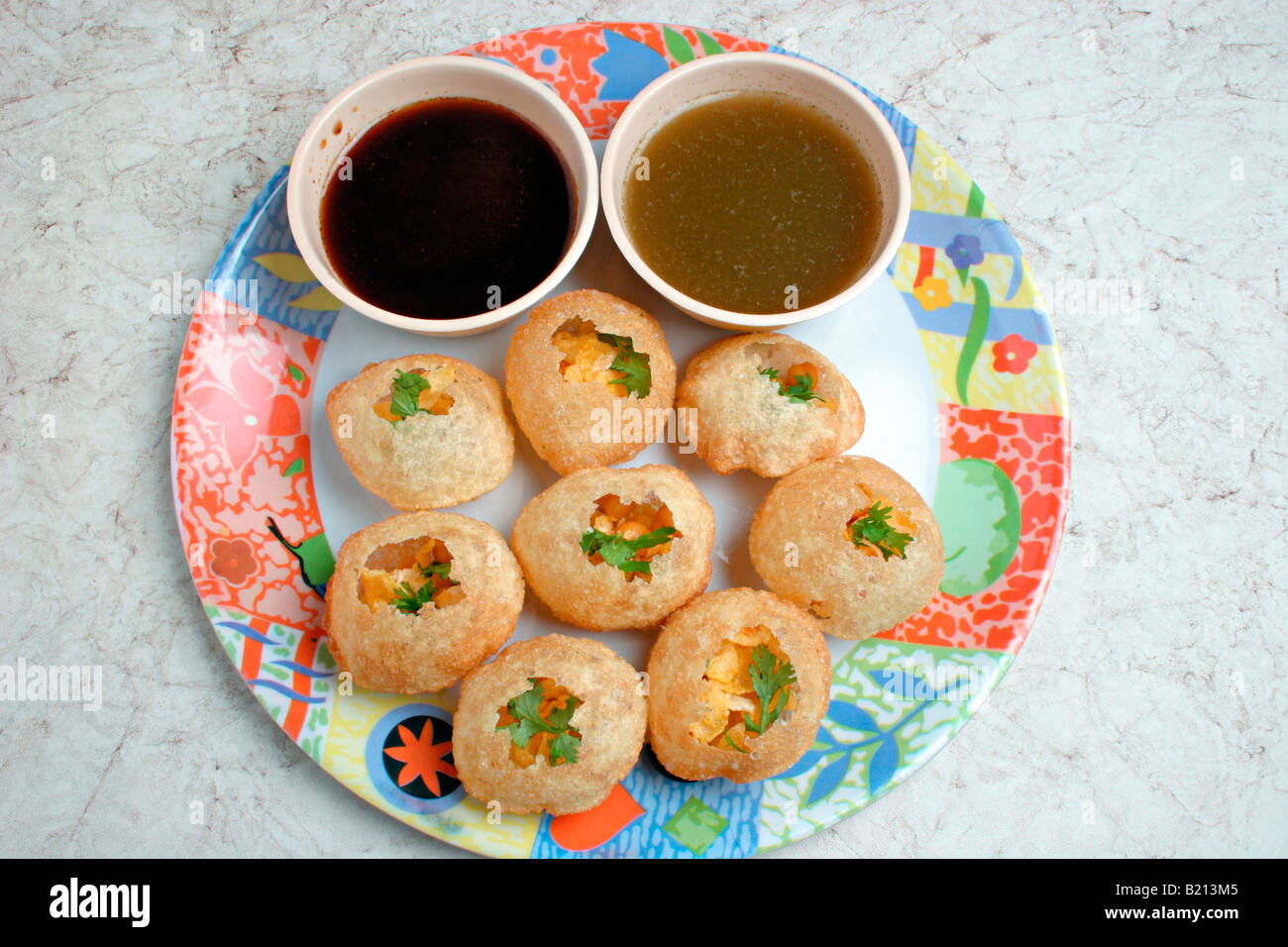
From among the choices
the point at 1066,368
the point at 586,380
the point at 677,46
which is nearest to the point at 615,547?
the point at 586,380

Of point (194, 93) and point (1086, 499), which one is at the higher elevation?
point (194, 93)

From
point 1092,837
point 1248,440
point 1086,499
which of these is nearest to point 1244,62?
point 1248,440

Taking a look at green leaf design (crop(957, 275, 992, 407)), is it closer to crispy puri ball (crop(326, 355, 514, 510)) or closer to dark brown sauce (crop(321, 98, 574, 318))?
dark brown sauce (crop(321, 98, 574, 318))

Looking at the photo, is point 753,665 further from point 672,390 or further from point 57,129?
point 57,129

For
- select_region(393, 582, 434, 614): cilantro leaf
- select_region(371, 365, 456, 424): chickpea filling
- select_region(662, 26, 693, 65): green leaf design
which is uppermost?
select_region(662, 26, 693, 65): green leaf design

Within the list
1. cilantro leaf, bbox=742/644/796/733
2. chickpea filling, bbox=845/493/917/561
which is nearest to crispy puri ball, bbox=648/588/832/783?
cilantro leaf, bbox=742/644/796/733

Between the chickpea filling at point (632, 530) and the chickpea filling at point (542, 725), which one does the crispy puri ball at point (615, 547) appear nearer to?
the chickpea filling at point (632, 530)
